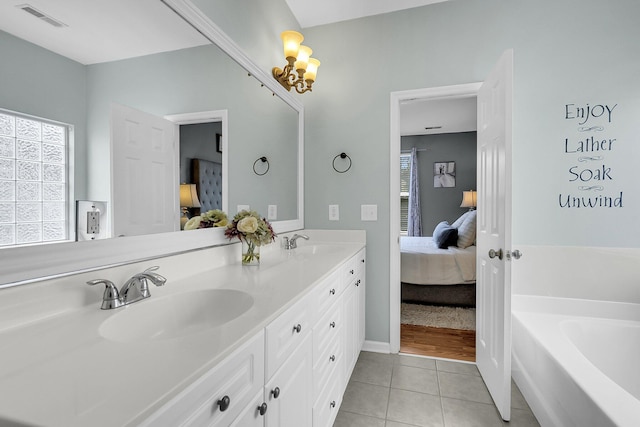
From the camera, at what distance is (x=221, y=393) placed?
2.13 feet

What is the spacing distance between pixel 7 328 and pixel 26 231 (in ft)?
0.76

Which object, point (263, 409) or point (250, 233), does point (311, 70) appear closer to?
point (250, 233)

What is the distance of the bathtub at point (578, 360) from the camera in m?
1.16

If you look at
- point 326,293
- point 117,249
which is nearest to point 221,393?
point 117,249

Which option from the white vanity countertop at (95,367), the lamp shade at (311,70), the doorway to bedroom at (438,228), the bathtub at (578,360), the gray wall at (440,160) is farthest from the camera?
the gray wall at (440,160)

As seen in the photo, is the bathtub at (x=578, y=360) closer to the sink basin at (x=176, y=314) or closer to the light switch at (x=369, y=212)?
the light switch at (x=369, y=212)

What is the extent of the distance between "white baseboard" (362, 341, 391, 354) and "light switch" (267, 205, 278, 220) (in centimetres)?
127

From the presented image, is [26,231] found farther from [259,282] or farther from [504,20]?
[504,20]

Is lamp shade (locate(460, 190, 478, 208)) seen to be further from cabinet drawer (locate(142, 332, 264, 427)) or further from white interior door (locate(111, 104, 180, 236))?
cabinet drawer (locate(142, 332, 264, 427))

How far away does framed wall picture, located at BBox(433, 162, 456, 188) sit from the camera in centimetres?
581

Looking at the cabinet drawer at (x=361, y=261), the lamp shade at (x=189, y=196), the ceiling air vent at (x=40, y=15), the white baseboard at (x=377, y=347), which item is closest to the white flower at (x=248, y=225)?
the lamp shade at (x=189, y=196)

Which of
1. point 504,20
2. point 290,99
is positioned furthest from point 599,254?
point 290,99

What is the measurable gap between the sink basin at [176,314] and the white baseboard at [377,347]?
1.75 meters

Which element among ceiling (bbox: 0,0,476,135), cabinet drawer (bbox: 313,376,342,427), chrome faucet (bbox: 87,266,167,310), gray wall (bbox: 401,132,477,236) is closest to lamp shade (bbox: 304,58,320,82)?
ceiling (bbox: 0,0,476,135)
